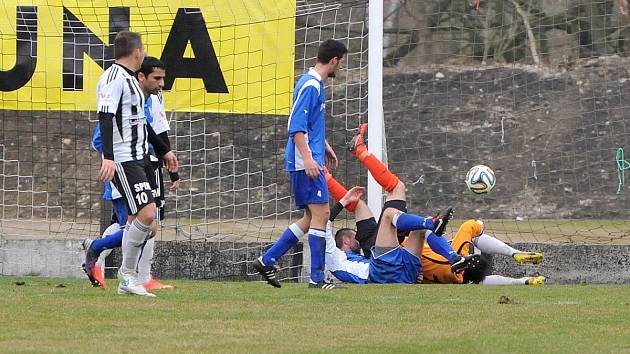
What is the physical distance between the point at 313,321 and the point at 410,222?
3.92 metres

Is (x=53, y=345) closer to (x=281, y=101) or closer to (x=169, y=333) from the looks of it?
(x=169, y=333)

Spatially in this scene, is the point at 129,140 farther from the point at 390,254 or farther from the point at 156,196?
the point at 390,254

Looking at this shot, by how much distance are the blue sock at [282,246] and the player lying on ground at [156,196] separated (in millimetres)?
825

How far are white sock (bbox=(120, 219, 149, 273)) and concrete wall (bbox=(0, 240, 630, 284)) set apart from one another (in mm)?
4030

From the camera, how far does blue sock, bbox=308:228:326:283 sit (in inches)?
409

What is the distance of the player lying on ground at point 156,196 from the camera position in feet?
32.7

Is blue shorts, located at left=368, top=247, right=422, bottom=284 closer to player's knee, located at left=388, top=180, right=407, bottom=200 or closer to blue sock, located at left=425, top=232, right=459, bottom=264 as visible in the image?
blue sock, located at left=425, top=232, right=459, bottom=264

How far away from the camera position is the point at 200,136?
68.5 feet

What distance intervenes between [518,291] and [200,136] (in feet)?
36.8

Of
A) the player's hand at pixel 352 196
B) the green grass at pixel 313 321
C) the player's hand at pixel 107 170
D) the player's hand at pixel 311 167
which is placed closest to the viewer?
the green grass at pixel 313 321

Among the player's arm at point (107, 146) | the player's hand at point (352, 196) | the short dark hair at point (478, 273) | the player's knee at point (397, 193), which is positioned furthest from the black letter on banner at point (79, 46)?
the player's arm at point (107, 146)

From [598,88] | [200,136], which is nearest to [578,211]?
[598,88]

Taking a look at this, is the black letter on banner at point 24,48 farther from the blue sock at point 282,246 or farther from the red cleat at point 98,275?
the blue sock at point 282,246

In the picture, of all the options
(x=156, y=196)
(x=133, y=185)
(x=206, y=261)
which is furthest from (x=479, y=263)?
(x=133, y=185)
